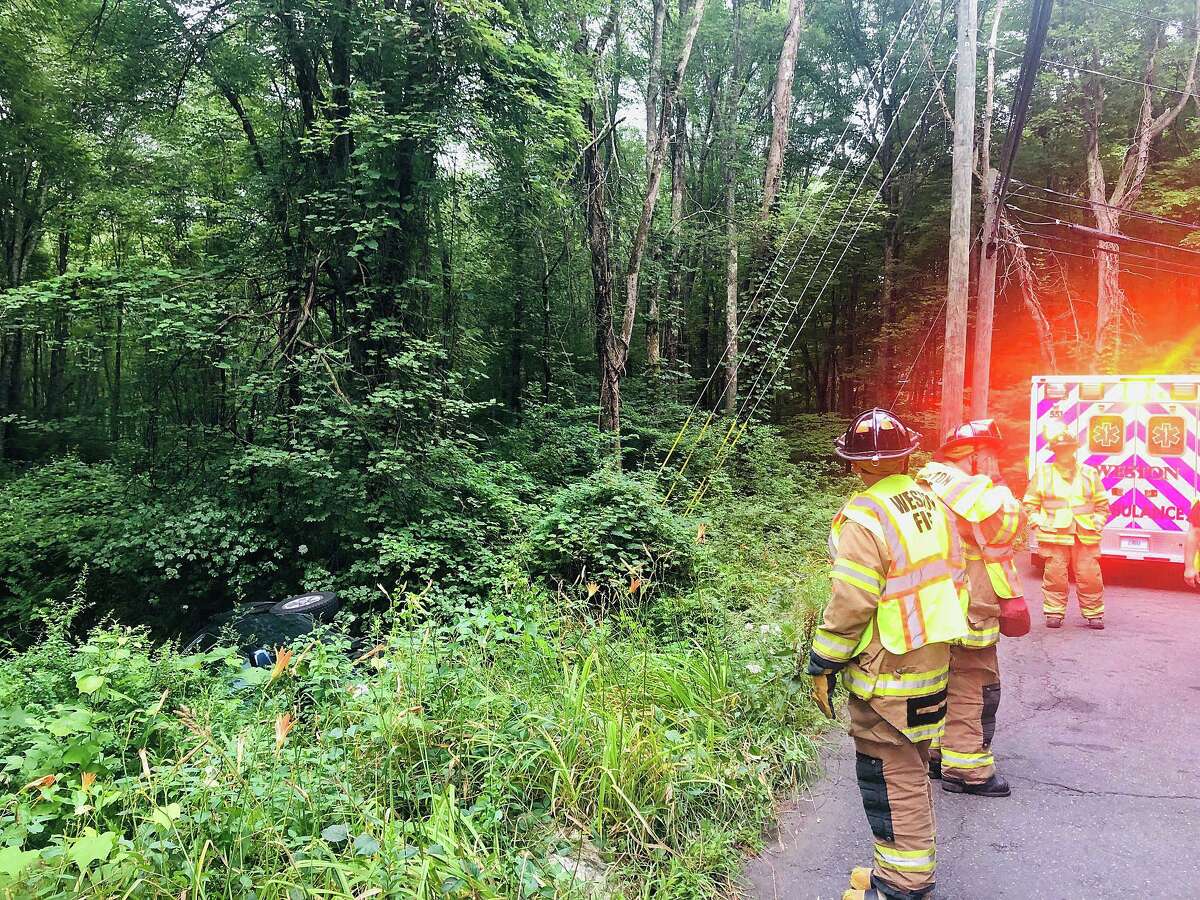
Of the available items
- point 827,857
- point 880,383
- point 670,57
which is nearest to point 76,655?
point 827,857

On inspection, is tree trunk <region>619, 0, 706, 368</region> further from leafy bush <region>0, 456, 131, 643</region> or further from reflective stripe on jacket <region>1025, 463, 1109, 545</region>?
leafy bush <region>0, 456, 131, 643</region>

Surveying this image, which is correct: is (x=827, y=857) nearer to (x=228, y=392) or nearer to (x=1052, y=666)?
(x=1052, y=666)

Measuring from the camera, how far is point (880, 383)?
23.9 m

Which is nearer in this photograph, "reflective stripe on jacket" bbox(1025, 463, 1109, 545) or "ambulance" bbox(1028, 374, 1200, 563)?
"reflective stripe on jacket" bbox(1025, 463, 1109, 545)

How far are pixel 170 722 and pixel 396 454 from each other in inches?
197

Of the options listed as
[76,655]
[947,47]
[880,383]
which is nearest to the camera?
[76,655]

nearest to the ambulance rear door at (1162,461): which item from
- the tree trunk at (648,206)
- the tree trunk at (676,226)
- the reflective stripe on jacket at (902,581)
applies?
the tree trunk at (648,206)

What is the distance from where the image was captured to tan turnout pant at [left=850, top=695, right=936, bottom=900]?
2.51 m

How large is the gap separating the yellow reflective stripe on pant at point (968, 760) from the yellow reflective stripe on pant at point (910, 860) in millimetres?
1229

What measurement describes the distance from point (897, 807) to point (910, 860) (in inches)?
7.6

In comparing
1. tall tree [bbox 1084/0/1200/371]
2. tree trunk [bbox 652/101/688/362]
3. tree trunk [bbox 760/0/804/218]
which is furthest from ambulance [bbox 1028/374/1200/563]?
tall tree [bbox 1084/0/1200/371]

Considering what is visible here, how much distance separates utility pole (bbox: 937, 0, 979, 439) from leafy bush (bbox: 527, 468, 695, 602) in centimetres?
530

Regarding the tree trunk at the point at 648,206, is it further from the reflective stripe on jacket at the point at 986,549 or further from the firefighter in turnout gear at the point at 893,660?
the firefighter in turnout gear at the point at 893,660

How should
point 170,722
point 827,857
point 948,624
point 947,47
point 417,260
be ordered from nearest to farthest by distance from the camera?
point 948,624 → point 827,857 → point 170,722 → point 417,260 → point 947,47
